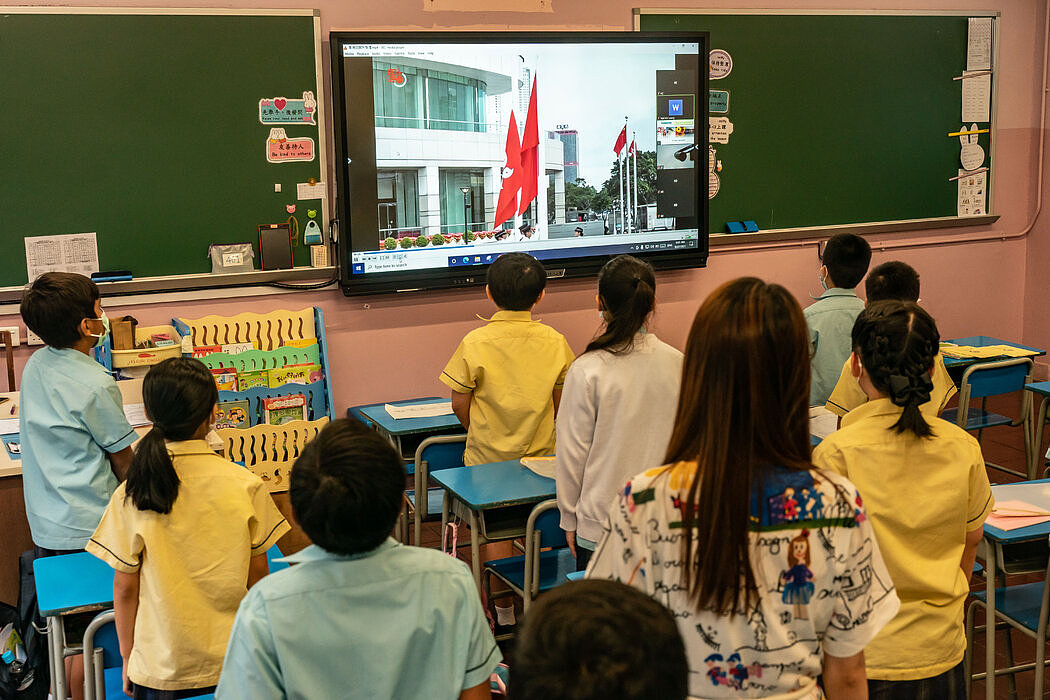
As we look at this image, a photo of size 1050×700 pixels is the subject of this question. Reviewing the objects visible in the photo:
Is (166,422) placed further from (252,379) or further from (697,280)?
(697,280)

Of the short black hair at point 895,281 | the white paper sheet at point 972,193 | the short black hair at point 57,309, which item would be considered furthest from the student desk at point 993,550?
the white paper sheet at point 972,193

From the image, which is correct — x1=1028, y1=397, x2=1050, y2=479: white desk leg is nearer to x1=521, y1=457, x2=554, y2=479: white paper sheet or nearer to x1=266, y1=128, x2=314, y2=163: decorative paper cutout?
x1=521, y1=457, x2=554, y2=479: white paper sheet

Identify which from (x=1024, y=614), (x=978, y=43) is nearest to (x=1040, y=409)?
(x=1024, y=614)

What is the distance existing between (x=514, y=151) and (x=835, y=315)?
6.63 ft

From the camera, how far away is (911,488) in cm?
189

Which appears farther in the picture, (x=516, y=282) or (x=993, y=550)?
(x=516, y=282)

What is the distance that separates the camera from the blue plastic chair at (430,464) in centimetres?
371

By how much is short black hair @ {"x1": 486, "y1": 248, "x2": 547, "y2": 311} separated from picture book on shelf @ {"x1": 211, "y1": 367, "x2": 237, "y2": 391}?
1.61 m

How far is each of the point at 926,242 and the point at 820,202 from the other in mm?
A: 901

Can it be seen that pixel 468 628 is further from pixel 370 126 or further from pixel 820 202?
pixel 820 202

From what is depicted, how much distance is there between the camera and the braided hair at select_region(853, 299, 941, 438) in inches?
73.0

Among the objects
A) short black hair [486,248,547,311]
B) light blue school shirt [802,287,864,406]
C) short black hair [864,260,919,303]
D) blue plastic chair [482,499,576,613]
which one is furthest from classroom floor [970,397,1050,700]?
short black hair [486,248,547,311]

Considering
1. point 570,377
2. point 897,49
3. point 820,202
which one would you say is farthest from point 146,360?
point 897,49

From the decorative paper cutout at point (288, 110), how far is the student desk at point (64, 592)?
255cm
